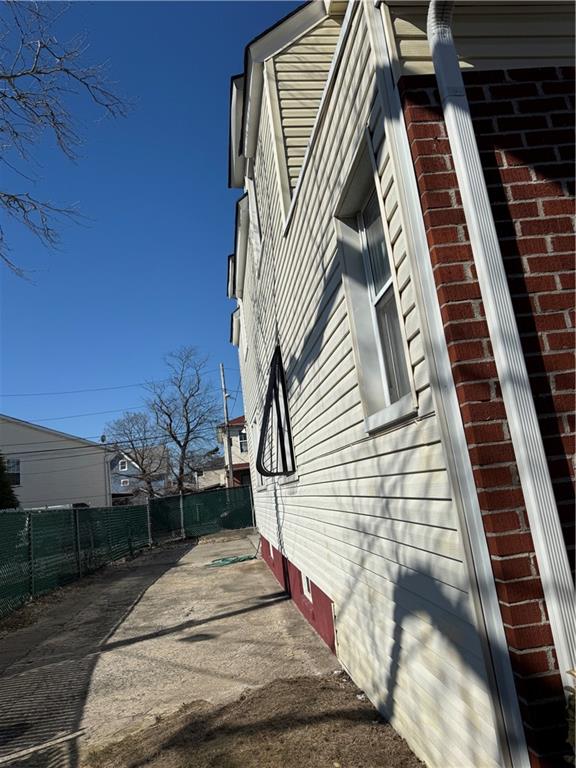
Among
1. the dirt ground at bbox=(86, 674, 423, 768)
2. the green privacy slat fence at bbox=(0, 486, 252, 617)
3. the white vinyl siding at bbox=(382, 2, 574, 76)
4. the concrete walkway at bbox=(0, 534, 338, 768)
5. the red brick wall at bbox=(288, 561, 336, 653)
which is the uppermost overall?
the white vinyl siding at bbox=(382, 2, 574, 76)

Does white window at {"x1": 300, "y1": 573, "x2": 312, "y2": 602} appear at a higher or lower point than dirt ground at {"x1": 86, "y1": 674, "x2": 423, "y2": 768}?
higher

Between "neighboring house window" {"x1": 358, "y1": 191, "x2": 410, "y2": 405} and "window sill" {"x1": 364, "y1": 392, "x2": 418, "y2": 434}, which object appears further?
"neighboring house window" {"x1": 358, "y1": 191, "x2": 410, "y2": 405}

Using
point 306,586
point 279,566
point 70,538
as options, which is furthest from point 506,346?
point 70,538

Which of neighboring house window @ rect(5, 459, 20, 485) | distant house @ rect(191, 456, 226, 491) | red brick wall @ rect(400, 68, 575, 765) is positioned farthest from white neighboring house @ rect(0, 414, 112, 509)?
red brick wall @ rect(400, 68, 575, 765)

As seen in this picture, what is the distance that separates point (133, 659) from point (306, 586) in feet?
7.05

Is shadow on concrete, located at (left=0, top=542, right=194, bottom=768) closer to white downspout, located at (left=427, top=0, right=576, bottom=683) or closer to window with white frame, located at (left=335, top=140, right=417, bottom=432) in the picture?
window with white frame, located at (left=335, top=140, right=417, bottom=432)

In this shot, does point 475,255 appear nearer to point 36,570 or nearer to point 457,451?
point 457,451

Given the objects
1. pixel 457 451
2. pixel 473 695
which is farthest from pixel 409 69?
pixel 473 695

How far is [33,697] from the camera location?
5.25 meters

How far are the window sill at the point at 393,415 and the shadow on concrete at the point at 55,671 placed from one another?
10.00 ft

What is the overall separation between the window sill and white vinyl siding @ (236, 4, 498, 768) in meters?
0.05

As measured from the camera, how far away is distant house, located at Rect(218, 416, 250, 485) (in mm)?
42684

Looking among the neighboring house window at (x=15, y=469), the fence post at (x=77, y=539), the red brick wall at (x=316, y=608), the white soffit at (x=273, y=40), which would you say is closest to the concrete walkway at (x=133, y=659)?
the red brick wall at (x=316, y=608)

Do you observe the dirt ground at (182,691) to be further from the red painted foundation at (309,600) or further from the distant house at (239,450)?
the distant house at (239,450)
